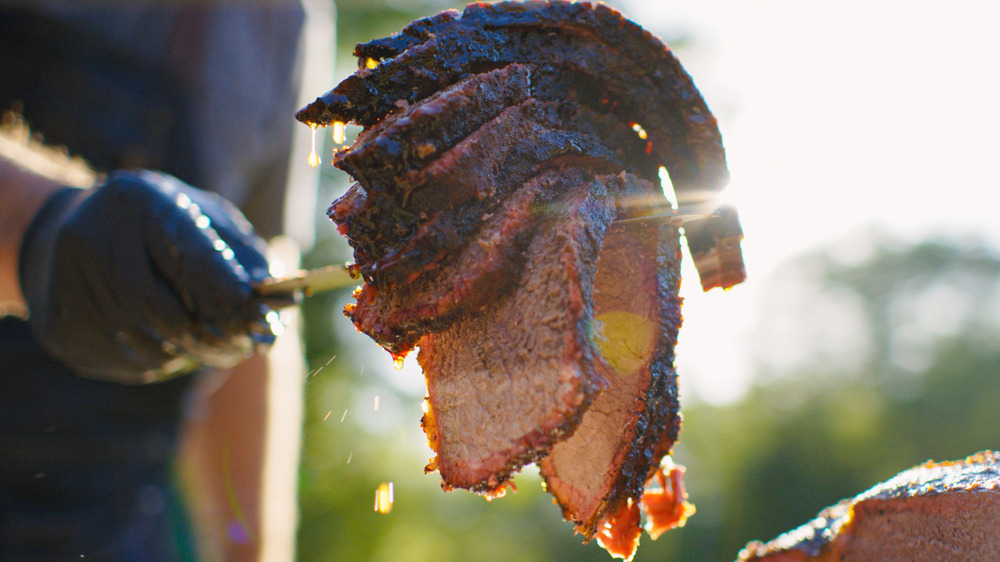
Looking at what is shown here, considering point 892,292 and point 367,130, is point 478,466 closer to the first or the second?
point 367,130

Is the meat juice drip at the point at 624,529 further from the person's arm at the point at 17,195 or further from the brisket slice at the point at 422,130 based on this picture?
the person's arm at the point at 17,195

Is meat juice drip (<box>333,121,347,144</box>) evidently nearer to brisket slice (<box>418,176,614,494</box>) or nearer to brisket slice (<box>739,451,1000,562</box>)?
brisket slice (<box>418,176,614,494</box>)

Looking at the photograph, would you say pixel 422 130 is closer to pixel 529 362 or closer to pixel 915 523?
pixel 529 362

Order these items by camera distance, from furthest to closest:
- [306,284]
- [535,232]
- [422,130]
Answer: [306,284]
[535,232]
[422,130]

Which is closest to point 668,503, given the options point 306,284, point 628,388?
point 628,388

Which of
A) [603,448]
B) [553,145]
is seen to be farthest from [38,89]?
Answer: [603,448]

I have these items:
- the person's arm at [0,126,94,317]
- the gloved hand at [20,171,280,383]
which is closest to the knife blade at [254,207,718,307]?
the gloved hand at [20,171,280,383]
